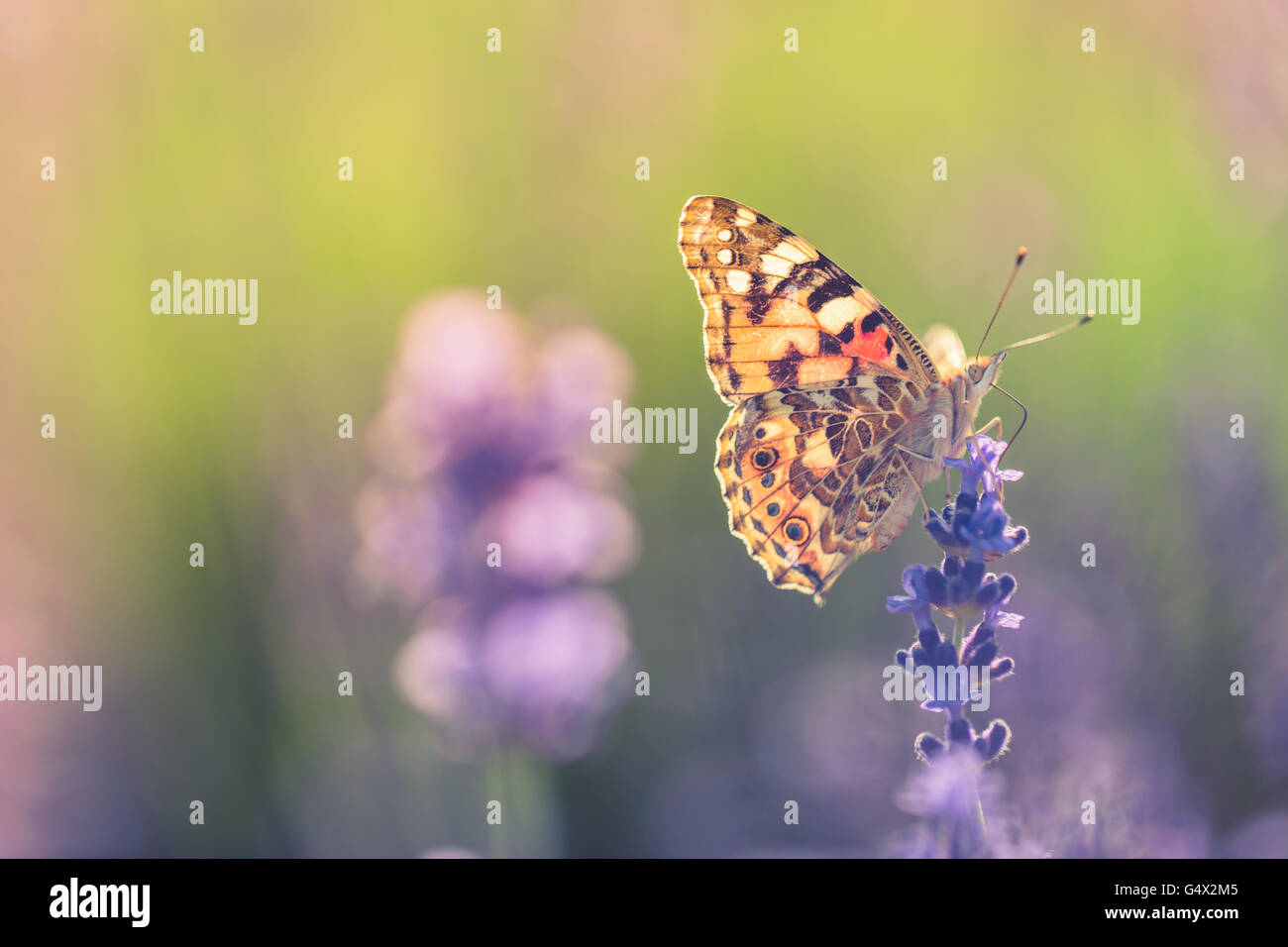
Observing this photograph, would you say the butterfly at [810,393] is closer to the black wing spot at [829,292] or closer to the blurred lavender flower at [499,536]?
the black wing spot at [829,292]

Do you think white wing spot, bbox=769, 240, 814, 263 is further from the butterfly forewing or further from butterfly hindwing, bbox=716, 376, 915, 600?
butterfly hindwing, bbox=716, 376, 915, 600

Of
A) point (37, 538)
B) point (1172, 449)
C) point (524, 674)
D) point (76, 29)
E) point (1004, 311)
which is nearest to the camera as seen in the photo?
point (524, 674)

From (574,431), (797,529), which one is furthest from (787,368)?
(574,431)

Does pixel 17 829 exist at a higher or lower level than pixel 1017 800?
lower

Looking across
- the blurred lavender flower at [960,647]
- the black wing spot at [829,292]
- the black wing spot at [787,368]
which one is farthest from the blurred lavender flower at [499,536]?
the blurred lavender flower at [960,647]

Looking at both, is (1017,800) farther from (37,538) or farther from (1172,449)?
(37,538)

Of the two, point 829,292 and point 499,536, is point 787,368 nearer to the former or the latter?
point 829,292
